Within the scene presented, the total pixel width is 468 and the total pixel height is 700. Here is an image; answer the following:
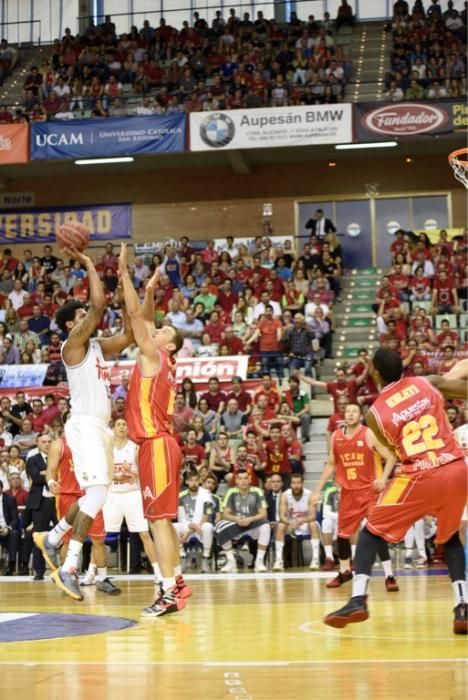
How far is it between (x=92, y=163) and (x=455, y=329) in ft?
37.5

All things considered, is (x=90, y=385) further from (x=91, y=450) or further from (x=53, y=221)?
(x=53, y=221)

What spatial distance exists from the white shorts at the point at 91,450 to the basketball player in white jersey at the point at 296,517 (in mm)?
6412

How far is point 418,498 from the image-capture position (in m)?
6.86

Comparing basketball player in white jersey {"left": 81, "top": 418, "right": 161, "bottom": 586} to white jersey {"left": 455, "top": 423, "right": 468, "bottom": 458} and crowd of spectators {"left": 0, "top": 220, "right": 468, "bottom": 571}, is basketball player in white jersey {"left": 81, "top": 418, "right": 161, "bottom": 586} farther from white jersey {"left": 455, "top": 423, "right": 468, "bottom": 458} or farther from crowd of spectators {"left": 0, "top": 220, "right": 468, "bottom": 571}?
white jersey {"left": 455, "top": 423, "right": 468, "bottom": 458}

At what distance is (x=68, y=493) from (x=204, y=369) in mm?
8436

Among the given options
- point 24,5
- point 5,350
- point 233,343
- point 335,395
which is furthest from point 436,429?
point 24,5

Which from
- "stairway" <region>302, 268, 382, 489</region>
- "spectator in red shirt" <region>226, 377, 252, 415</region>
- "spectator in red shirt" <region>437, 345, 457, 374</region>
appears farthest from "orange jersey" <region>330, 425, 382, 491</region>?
"spectator in red shirt" <region>437, 345, 457, 374</region>

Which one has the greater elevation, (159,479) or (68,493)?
(159,479)

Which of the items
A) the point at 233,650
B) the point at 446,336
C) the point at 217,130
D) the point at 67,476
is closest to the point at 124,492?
the point at 67,476

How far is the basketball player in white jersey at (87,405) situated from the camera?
8.29 metres

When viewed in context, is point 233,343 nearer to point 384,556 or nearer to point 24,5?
point 384,556

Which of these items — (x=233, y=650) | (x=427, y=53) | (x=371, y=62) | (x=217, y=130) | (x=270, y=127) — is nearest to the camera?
(x=233, y=650)

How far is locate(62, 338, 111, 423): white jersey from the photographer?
8.49m

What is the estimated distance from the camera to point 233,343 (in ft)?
66.6
